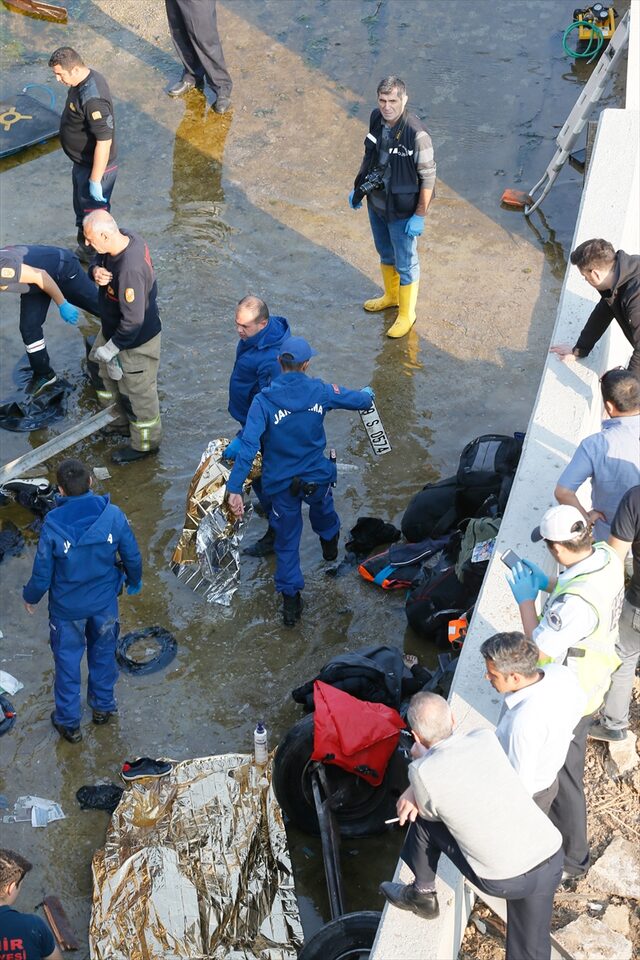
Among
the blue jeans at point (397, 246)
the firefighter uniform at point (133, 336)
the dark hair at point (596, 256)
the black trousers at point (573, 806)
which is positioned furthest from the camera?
the blue jeans at point (397, 246)

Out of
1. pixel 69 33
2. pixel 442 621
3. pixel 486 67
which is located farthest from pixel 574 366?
pixel 69 33

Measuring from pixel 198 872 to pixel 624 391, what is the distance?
3.04 m

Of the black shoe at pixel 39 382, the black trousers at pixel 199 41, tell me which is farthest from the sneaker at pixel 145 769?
the black trousers at pixel 199 41

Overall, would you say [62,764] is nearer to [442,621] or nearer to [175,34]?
[442,621]

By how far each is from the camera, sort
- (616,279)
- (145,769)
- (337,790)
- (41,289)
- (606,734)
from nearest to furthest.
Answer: (606,734) < (337,790) < (145,769) < (616,279) < (41,289)

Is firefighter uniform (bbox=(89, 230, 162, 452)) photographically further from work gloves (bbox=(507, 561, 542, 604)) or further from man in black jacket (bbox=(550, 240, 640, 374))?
work gloves (bbox=(507, 561, 542, 604))

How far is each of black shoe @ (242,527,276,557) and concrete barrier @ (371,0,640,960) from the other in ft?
6.73

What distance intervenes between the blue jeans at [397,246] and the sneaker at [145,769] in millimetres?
4432

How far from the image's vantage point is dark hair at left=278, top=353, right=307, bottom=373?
604cm

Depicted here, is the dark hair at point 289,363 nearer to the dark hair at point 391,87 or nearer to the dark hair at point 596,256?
the dark hair at point 596,256

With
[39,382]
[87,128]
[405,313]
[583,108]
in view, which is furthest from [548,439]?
[87,128]

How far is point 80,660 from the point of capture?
5.77 metres

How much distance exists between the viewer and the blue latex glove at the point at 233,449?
6.20 m

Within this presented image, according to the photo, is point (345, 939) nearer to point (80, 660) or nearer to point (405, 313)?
point (80, 660)
